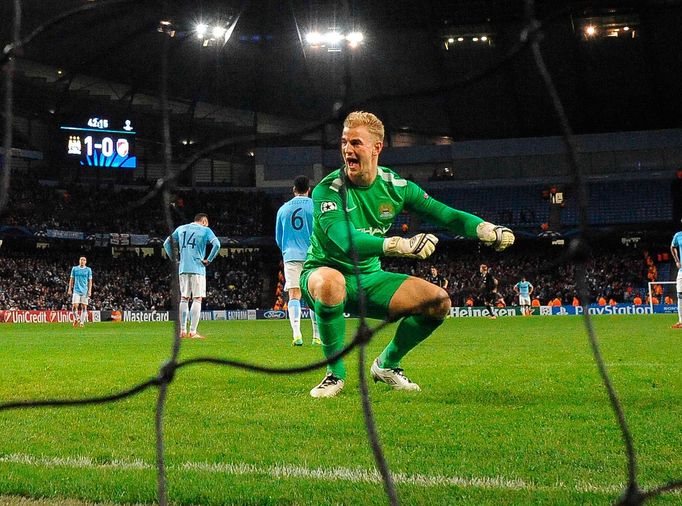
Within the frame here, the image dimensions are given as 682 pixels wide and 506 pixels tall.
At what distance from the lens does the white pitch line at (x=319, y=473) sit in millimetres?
2484

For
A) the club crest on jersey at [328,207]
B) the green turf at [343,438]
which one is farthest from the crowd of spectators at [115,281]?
the club crest on jersey at [328,207]

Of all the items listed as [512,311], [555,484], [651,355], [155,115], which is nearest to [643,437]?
[555,484]

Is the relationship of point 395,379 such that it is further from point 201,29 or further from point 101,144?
point 101,144

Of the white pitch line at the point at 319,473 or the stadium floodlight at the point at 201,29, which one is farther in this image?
the stadium floodlight at the point at 201,29

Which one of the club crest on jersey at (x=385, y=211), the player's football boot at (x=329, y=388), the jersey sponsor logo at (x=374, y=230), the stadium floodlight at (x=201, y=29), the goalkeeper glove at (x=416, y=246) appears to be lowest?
the player's football boot at (x=329, y=388)

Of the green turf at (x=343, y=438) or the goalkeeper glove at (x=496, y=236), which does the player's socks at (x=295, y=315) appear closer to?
the green turf at (x=343, y=438)

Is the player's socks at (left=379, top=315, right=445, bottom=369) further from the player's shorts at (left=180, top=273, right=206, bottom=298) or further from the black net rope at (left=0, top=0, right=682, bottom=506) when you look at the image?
the player's shorts at (left=180, top=273, right=206, bottom=298)

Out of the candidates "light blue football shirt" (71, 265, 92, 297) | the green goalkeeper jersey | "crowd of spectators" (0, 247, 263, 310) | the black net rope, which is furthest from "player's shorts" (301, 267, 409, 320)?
"crowd of spectators" (0, 247, 263, 310)

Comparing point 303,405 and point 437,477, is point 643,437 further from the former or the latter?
point 303,405

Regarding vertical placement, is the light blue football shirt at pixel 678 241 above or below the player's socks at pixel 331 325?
above

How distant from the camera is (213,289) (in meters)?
32.9

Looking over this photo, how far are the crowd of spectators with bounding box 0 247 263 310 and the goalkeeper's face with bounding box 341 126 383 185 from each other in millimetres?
25912

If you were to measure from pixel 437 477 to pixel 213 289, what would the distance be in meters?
30.9

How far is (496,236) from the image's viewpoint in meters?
3.99
